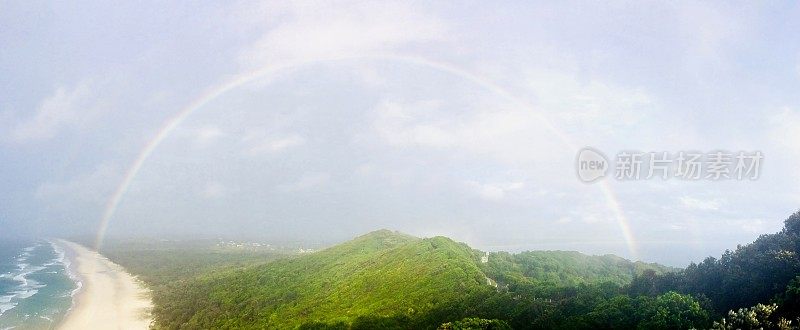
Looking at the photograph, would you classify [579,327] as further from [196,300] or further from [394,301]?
[196,300]

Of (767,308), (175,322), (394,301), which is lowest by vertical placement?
(175,322)

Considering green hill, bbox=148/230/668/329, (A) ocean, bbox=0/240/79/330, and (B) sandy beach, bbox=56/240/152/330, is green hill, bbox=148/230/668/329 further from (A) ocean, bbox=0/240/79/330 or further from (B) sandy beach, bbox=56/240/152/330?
(A) ocean, bbox=0/240/79/330

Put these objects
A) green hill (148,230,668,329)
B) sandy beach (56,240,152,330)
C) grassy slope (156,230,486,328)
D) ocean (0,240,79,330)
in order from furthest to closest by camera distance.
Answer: ocean (0,240,79,330), sandy beach (56,240,152,330), grassy slope (156,230,486,328), green hill (148,230,668,329)

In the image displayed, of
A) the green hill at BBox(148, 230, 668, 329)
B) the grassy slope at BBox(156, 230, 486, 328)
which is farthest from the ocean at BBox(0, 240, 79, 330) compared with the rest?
the grassy slope at BBox(156, 230, 486, 328)

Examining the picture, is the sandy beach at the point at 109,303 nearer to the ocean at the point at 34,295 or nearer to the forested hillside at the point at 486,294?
the ocean at the point at 34,295

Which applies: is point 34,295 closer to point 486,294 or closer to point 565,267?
point 486,294

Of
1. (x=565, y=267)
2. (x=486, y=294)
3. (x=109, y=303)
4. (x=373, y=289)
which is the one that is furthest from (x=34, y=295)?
(x=565, y=267)

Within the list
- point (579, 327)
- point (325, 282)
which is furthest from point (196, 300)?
point (579, 327)
